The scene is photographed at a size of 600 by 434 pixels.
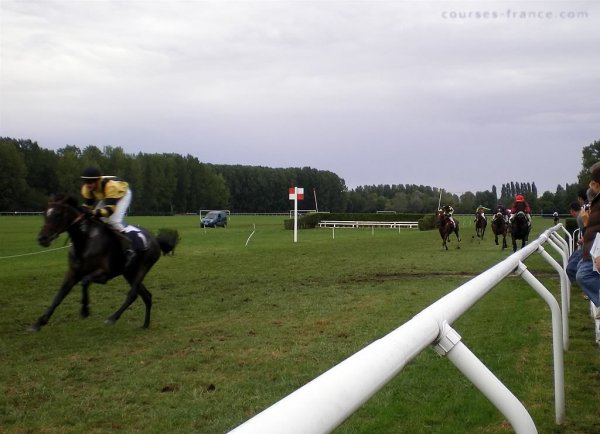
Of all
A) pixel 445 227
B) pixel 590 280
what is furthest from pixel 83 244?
pixel 445 227

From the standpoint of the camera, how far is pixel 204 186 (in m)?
103

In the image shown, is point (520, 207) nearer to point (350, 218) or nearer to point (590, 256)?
point (590, 256)

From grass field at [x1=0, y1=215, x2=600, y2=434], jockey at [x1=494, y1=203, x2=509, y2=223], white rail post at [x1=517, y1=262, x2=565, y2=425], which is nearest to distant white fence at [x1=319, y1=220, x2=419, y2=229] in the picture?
jockey at [x1=494, y1=203, x2=509, y2=223]

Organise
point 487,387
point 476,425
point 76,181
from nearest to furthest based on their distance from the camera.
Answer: point 487,387 → point 476,425 → point 76,181

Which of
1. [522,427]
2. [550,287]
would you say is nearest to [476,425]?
[522,427]

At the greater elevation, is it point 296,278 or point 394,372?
point 394,372

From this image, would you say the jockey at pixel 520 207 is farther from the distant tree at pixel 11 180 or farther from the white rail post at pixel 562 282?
the distant tree at pixel 11 180

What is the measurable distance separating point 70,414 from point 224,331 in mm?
3521

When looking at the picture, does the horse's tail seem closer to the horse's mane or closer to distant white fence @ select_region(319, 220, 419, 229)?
the horse's mane

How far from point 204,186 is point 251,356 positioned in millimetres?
97197

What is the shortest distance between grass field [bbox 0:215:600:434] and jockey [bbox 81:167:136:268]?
1.19m

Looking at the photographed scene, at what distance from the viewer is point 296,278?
48.5 feet

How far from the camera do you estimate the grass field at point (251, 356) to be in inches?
183

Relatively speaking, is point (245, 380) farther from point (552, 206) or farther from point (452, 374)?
point (552, 206)
